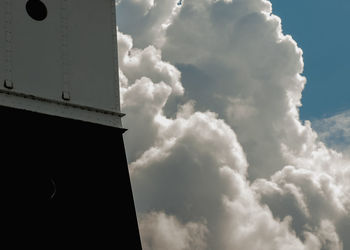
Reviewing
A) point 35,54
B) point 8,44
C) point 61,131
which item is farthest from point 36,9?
point 61,131

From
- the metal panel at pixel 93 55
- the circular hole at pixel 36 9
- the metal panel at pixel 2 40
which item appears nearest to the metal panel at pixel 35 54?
the circular hole at pixel 36 9

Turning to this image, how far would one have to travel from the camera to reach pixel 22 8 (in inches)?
743

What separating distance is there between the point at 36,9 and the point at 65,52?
1490 mm

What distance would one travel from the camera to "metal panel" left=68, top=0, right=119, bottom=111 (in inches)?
A: 773

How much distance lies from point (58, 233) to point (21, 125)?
3.11 metres

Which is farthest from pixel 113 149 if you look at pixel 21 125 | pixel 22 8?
pixel 22 8

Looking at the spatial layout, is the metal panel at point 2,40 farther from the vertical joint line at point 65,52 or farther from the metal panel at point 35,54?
the vertical joint line at point 65,52

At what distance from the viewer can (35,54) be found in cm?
1877

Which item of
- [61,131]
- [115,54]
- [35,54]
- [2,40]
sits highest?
[115,54]

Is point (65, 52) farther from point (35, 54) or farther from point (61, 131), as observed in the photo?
point (61, 131)

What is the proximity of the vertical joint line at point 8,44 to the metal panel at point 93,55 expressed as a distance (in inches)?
77.0

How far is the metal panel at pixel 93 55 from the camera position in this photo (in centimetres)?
1962

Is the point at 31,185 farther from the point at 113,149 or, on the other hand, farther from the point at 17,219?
the point at 113,149

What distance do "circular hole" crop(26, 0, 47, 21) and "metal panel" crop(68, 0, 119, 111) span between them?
91 cm
